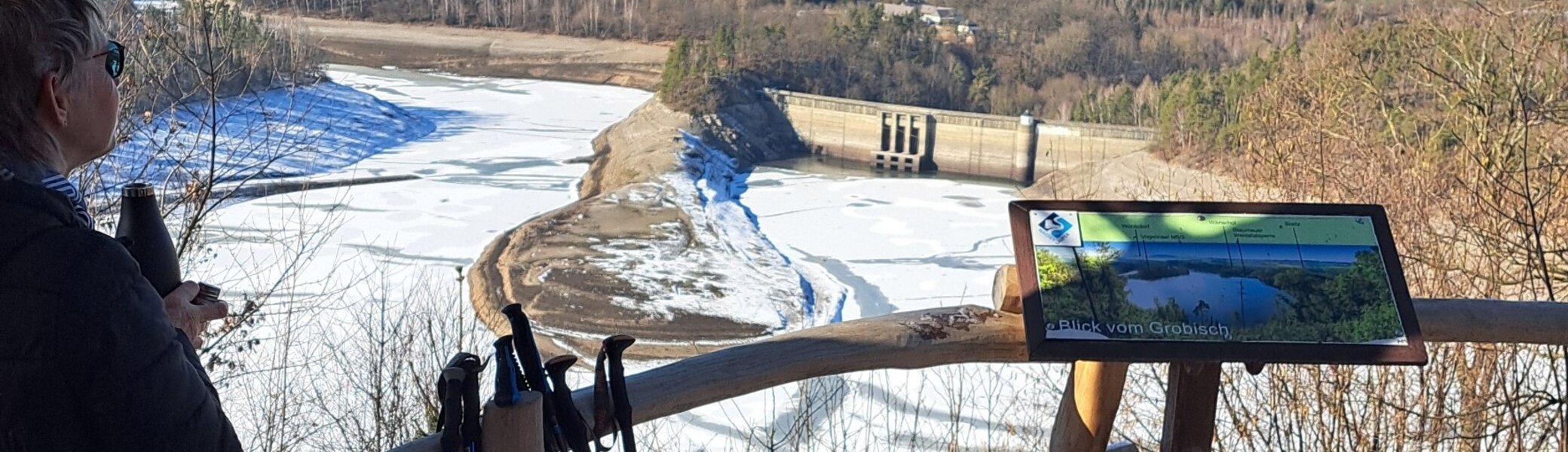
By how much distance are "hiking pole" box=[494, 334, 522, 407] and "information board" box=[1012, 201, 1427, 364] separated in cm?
65

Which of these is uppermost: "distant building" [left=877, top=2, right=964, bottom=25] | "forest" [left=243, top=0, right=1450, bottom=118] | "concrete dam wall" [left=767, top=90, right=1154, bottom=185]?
"distant building" [left=877, top=2, right=964, bottom=25]

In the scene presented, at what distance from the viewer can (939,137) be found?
37.3 m

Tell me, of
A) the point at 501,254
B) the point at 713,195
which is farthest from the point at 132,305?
the point at 713,195

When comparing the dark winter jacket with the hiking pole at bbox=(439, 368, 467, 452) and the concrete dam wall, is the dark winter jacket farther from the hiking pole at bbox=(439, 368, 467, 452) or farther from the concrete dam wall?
the concrete dam wall

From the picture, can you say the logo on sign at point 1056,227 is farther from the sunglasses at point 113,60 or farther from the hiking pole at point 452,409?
the sunglasses at point 113,60

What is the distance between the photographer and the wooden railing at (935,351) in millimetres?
1667

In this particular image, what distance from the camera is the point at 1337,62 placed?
867 cm

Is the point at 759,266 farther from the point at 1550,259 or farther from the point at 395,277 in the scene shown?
the point at 1550,259

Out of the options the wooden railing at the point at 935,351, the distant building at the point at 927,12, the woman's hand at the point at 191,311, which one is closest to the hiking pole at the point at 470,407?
the wooden railing at the point at 935,351

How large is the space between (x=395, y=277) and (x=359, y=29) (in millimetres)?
34259

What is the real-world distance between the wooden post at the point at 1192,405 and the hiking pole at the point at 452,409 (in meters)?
1.05

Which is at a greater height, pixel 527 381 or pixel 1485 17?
pixel 1485 17

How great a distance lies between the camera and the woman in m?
0.96

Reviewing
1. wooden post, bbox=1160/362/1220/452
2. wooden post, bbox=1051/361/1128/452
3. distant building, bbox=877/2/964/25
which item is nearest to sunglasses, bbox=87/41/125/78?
wooden post, bbox=1051/361/1128/452
